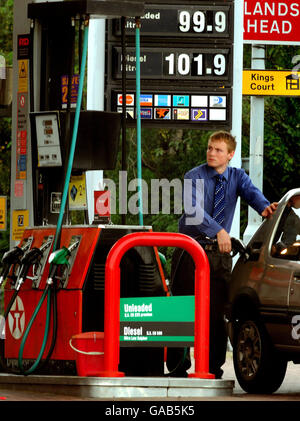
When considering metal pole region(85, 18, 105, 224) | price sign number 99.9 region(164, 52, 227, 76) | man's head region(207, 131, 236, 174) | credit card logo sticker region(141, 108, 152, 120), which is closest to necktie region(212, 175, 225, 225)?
man's head region(207, 131, 236, 174)

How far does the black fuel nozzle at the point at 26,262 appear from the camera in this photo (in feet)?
33.6

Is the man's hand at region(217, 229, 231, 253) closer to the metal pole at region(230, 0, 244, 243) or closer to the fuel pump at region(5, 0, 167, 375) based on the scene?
the fuel pump at region(5, 0, 167, 375)

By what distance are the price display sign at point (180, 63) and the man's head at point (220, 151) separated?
400 centimetres

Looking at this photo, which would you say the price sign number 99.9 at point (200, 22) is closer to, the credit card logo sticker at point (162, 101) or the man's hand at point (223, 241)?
the credit card logo sticker at point (162, 101)

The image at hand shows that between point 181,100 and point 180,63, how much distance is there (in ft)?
1.42

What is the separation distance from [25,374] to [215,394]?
1384mm

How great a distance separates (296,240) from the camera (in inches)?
461

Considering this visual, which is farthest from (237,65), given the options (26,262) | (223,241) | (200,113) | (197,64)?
(26,262)

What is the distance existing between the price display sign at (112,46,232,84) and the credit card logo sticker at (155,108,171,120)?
1.21 ft

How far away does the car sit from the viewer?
1123 cm

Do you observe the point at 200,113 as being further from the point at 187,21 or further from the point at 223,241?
the point at 223,241
